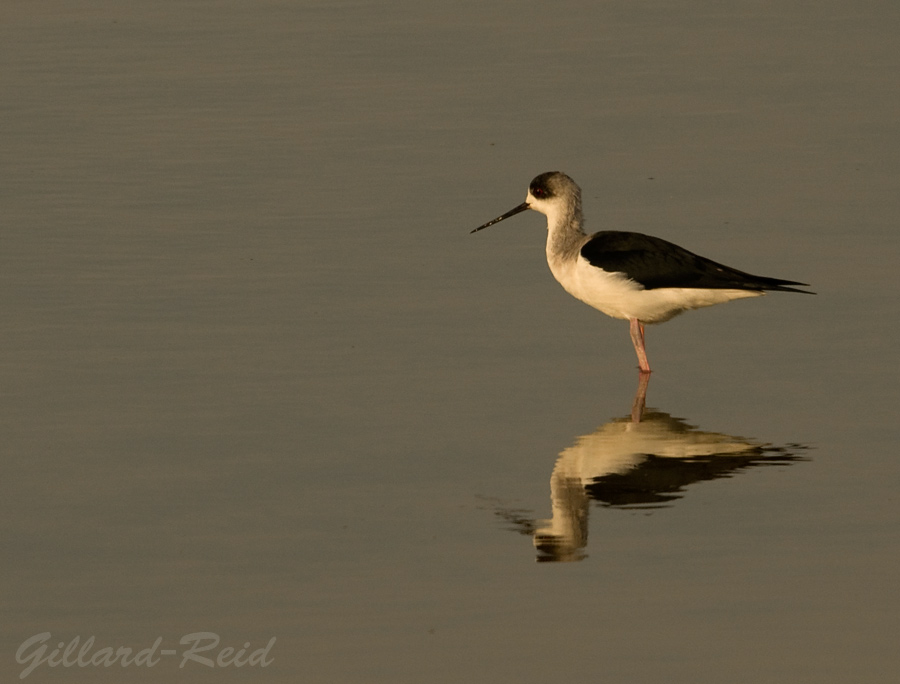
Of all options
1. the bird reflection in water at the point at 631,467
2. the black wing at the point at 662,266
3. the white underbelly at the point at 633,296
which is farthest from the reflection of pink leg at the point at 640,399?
the black wing at the point at 662,266

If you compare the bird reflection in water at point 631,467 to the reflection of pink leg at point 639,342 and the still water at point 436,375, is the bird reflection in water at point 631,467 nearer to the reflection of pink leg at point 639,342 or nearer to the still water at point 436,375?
the still water at point 436,375

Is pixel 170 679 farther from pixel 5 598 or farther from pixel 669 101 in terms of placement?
pixel 669 101

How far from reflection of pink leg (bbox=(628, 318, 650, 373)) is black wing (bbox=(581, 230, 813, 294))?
1.00 feet

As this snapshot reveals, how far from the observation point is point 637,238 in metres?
12.4

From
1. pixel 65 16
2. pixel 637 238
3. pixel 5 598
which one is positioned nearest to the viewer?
pixel 5 598

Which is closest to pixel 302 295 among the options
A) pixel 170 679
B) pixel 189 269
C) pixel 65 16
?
pixel 189 269

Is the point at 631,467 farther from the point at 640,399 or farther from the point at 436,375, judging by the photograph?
the point at 436,375

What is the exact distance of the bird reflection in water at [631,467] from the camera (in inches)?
341

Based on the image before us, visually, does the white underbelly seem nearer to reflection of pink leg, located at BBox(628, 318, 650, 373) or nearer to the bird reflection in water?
reflection of pink leg, located at BBox(628, 318, 650, 373)

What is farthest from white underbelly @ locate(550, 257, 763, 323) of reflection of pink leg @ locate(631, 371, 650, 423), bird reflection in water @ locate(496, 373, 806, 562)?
bird reflection in water @ locate(496, 373, 806, 562)

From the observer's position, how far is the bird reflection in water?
28.4 ft

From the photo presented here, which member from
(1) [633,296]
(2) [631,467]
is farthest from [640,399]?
(2) [631,467]

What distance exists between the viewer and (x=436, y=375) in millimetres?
11445

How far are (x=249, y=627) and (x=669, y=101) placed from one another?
13453mm
